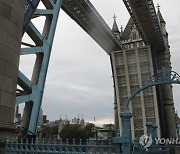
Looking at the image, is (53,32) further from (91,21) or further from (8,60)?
(91,21)

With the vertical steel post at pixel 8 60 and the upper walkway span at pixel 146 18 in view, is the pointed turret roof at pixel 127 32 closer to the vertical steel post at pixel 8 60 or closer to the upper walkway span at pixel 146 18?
the upper walkway span at pixel 146 18

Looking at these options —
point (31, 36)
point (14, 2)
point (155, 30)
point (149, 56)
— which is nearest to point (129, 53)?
point (149, 56)

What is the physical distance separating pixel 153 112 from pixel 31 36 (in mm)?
34012

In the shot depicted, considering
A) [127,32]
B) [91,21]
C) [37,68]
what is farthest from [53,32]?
[127,32]

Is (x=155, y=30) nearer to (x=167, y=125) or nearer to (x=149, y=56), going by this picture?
A: (x=149, y=56)

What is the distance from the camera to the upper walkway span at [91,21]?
1426 inches

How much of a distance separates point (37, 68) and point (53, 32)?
3.12 metres

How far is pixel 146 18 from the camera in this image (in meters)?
38.3

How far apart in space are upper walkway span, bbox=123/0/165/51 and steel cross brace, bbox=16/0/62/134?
1900 cm

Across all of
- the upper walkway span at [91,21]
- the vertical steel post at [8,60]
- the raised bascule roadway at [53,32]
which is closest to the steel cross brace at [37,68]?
the raised bascule roadway at [53,32]

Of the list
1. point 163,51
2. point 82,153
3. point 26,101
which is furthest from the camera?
point 163,51

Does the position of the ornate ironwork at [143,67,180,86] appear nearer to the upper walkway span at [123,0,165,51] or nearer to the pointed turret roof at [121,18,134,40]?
the upper walkway span at [123,0,165,51]

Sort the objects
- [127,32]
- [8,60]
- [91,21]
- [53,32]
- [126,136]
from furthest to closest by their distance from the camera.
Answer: [127,32] < [91,21] < [53,32] < [8,60] < [126,136]

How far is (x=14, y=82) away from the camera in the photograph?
8.48m
